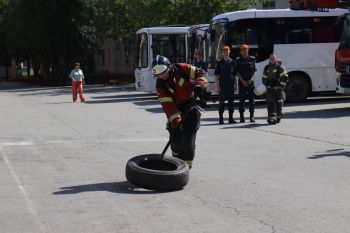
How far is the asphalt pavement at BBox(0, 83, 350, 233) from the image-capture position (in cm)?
700

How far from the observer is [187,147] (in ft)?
32.1

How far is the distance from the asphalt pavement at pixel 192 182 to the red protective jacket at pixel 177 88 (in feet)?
3.30

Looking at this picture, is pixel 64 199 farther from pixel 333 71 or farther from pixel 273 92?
pixel 333 71

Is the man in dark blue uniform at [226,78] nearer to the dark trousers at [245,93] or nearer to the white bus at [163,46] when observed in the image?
the dark trousers at [245,93]

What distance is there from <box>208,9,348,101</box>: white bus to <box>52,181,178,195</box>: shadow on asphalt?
15.6 metres

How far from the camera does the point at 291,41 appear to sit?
2528 centimetres

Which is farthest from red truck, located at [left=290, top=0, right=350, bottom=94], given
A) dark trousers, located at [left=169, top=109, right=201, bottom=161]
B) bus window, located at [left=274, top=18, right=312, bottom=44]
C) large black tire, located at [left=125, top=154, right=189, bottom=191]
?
large black tire, located at [left=125, top=154, right=189, bottom=191]

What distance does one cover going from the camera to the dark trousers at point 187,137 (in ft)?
31.9

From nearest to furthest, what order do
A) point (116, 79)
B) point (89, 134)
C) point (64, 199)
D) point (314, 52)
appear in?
point (64, 199) < point (89, 134) < point (314, 52) < point (116, 79)

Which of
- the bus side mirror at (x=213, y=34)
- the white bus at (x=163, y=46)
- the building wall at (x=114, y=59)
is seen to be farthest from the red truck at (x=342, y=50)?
the building wall at (x=114, y=59)

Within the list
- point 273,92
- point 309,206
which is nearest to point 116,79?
point 273,92

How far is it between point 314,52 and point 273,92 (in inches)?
297

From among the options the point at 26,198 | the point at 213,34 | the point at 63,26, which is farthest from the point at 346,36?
the point at 63,26

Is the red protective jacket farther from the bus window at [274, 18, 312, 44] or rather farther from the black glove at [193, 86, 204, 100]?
the bus window at [274, 18, 312, 44]
